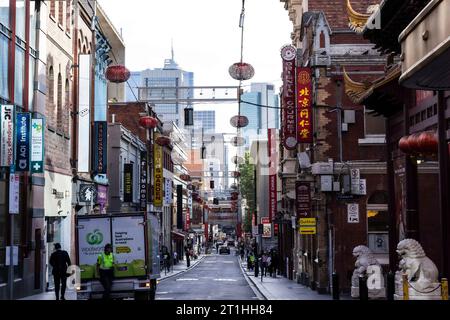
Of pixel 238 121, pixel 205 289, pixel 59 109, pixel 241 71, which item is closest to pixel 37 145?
pixel 241 71

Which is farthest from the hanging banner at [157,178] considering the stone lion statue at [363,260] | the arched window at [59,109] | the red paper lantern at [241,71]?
the stone lion statue at [363,260]

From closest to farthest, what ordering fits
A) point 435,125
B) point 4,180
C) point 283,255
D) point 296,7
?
point 435,125, point 4,180, point 296,7, point 283,255

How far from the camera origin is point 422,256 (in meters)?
16.4

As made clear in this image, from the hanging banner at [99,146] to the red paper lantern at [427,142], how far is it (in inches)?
969

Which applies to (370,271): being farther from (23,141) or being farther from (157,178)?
(157,178)

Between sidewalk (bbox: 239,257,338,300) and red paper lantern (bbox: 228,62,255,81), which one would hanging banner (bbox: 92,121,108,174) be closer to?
sidewalk (bbox: 239,257,338,300)

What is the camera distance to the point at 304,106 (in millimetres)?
33594

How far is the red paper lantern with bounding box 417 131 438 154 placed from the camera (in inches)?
691

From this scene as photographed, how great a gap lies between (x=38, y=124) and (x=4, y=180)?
217 centimetres

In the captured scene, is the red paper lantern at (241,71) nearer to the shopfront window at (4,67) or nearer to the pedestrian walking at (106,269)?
the shopfront window at (4,67)

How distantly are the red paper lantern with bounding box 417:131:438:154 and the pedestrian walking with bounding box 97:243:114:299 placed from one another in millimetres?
8717

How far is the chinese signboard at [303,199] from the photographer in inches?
1347
